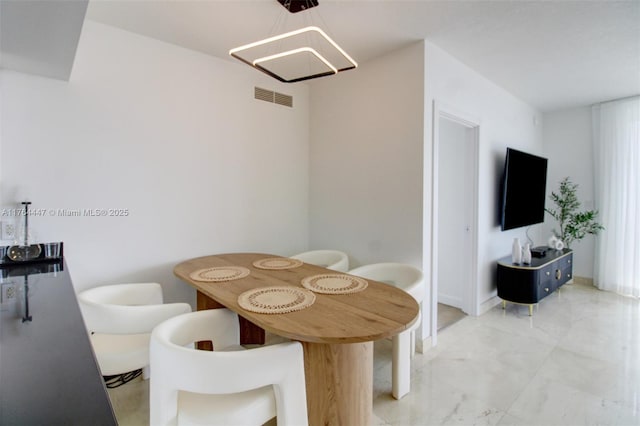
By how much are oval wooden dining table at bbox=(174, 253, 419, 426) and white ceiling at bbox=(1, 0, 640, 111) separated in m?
1.95

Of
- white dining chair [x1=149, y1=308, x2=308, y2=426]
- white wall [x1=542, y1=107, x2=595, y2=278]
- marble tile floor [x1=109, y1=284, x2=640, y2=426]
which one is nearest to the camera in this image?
white dining chair [x1=149, y1=308, x2=308, y2=426]

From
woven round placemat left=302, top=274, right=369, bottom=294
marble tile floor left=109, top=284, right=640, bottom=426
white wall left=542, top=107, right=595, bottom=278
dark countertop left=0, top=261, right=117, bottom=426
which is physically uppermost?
white wall left=542, top=107, right=595, bottom=278

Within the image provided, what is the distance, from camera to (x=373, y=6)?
6.76 feet

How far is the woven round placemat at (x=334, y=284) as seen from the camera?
5.76 ft

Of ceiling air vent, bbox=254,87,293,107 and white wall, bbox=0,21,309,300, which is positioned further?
ceiling air vent, bbox=254,87,293,107

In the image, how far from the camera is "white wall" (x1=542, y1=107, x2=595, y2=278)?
4.49m

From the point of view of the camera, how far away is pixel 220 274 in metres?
2.11

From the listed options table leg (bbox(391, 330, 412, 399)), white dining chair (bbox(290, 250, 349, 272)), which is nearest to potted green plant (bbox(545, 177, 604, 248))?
white dining chair (bbox(290, 250, 349, 272))

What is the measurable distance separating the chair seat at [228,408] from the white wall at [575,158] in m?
5.38

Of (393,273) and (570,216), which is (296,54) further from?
(570,216)

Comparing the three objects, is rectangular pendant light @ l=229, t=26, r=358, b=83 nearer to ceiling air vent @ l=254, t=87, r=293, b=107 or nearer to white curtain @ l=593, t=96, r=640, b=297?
ceiling air vent @ l=254, t=87, r=293, b=107

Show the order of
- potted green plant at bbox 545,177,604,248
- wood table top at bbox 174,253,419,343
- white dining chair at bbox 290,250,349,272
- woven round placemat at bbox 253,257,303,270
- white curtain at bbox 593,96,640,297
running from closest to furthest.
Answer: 1. wood table top at bbox 174,253,419,343
2. woven round placemat at bbox 253,257,303,270
3. white dining chair at bbox 290,250,349,272
4. white curtain at bbox 593,96,640,297
5. potted green plant at bbox 545,177,604,248

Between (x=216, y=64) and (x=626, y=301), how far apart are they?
5.63 m

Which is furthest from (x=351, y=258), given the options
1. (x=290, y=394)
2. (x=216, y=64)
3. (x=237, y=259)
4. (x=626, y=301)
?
(x=626, y=301)
